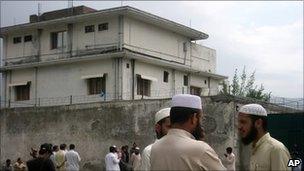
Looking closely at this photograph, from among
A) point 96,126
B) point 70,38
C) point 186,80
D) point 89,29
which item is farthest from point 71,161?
point 186,80

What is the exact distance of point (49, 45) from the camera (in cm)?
3453

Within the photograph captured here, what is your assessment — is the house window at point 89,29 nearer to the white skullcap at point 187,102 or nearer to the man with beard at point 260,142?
the man with beard at point 260,142

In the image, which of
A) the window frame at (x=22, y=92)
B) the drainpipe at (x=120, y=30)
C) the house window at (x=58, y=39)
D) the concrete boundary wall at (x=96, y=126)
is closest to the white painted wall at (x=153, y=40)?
the drainpipe at (x=120, y=30)

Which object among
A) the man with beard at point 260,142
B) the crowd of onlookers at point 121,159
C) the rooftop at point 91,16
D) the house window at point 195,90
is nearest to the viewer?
the man with beard at point 260,142

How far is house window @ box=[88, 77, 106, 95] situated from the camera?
104 feet

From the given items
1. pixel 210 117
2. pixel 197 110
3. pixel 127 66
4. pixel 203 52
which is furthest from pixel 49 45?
pixel 197 110

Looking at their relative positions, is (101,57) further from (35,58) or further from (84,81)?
(35,58)

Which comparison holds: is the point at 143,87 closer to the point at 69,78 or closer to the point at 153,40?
the point at 153,40

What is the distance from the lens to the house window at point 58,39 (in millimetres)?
34125

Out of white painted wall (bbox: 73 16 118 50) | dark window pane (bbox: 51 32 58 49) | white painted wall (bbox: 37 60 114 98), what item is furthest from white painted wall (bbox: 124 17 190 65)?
dark window pane (bbox: 51 32 58 49)

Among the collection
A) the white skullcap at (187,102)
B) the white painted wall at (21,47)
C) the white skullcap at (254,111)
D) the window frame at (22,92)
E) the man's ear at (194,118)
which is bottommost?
the man's ear at (194,118)

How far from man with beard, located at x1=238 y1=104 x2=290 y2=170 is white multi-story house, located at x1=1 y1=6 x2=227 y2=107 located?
2573cm

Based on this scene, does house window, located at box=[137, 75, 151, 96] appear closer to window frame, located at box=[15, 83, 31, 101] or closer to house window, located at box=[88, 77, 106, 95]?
house window, located at box=[88, 77, 106, 95]

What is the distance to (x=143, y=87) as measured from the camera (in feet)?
108
